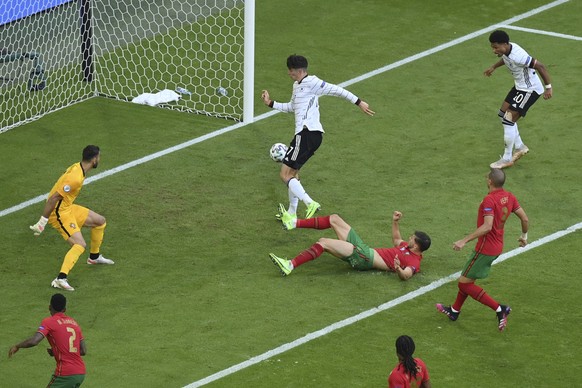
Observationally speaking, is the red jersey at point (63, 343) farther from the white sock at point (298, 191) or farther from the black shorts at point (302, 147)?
the black shorts at point (302, 147)

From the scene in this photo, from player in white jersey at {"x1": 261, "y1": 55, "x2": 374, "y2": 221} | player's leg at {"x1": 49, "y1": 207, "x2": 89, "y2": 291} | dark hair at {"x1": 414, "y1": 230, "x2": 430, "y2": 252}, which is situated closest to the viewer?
player's leg at {"x1": 49, "y1": 207, "x2": 89, "y2": 291}

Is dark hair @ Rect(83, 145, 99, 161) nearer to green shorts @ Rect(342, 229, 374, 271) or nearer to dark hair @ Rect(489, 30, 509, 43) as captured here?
green shorts @ Rect(342, 229, 374, 271)

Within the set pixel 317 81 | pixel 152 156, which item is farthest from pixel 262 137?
pixel 317 81

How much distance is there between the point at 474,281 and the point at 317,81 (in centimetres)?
389

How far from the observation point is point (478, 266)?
51.7 feet

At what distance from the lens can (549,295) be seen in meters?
16.7

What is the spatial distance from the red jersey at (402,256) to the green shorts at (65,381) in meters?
4.70

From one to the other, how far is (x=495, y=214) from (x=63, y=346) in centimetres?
491

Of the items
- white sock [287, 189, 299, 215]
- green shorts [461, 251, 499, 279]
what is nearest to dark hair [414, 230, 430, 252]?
green shorts [461, 251, 499, 279]

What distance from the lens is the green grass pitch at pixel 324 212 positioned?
1546 centimetres

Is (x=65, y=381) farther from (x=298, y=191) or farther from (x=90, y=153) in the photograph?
(x=298, y=191)

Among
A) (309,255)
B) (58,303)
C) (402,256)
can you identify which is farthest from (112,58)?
(58,303)

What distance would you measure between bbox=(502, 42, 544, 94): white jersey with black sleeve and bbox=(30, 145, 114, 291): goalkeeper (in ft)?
20.6

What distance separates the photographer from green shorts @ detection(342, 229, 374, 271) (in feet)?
56.2
